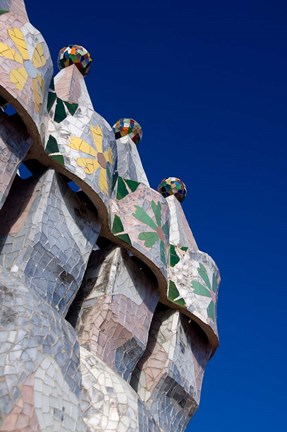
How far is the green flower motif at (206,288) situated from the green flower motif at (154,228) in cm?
82

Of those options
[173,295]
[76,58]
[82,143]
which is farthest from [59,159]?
[76,58]

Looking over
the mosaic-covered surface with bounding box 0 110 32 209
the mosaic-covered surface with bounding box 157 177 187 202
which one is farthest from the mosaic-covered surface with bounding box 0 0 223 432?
the mosaic-covered surface with bounding box 157 177 187 202

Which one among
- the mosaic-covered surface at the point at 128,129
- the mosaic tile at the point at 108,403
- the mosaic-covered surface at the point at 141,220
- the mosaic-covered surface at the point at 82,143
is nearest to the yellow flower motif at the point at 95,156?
the mosaic-covered surface at the point at 82,143

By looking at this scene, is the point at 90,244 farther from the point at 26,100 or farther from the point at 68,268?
the point at 26,100

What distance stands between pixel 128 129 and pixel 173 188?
42.0 inches

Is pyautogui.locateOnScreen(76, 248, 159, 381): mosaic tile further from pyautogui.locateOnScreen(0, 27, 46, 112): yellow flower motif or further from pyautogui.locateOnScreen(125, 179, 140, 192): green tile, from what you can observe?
pyautogui.locateOnScreen(0, 27, 46, 112): yellow flower motif

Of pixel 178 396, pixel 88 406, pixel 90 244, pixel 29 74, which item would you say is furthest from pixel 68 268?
pixel 178 396

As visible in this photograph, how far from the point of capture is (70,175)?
5984mm

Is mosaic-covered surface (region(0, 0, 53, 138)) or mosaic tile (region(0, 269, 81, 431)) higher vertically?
mosaic-covered surface (region(0, 0, 53, 138))

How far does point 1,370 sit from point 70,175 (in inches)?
85.8

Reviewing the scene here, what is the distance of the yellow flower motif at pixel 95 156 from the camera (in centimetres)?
614

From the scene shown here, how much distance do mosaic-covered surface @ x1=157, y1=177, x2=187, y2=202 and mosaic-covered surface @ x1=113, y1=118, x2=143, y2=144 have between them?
0.78 m

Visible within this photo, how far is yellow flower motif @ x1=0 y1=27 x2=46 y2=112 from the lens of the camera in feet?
18.1

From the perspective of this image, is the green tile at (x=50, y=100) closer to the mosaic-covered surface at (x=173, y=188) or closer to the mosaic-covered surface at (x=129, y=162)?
the mosaic-covered surface at (x=129, y=162)
